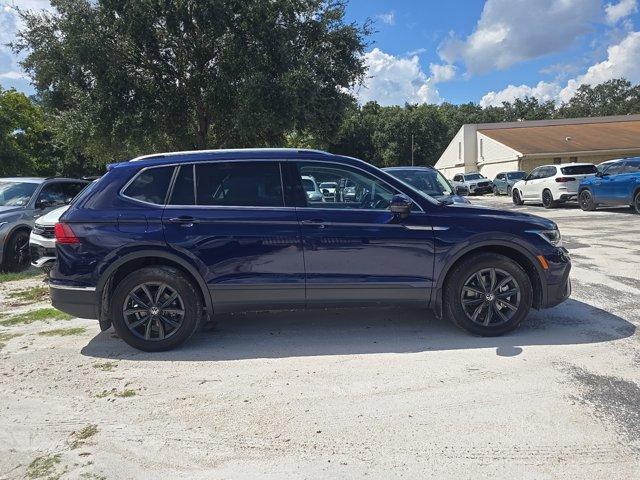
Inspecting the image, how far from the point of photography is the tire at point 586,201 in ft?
55.6

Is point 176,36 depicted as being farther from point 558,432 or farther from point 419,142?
point 419,142

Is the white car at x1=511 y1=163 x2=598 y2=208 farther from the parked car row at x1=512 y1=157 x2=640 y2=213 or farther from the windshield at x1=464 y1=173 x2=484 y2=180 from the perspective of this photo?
the windshield at x1=464 y1=173 x2=484 y2=180

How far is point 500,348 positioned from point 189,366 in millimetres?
2868

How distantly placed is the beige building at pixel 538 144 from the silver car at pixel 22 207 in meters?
36.1

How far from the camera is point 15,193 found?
942cm

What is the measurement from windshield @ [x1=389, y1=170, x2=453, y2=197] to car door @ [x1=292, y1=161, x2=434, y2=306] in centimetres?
450

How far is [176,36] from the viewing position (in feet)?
45.2

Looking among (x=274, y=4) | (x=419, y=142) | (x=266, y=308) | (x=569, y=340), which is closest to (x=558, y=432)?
(x=569, y=340)

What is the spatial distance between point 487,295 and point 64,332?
4.60m

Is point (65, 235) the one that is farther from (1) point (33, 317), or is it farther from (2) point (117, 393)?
(1) point (33, 317)

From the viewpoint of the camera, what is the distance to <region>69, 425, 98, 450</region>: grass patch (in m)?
3.20

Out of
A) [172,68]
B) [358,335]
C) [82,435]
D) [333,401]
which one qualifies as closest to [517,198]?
[172,68]

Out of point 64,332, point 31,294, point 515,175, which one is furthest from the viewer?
point 515,175

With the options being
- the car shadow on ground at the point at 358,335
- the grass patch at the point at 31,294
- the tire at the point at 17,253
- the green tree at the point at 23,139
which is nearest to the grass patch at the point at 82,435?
the car shadow on ground at the point at 358,335
